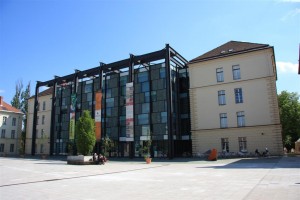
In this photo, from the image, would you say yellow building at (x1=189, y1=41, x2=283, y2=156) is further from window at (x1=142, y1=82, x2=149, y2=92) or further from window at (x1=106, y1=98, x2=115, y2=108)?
window at (x1=106, y1=98, x2=115, y2=108)

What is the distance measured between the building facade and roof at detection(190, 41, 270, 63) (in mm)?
48501

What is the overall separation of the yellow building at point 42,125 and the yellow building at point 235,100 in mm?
35330

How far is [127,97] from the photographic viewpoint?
43.2 metres

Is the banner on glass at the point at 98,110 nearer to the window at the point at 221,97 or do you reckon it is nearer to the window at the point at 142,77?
the window at the point at 142,77

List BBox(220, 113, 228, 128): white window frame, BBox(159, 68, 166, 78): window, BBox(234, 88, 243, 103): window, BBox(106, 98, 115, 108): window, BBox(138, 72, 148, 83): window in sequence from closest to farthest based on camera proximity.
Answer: BBox(234, 88, 243, 103): window < BBox(220, 113, 228, 128): white window frame < BBox(159, 68, 166, 78): window < BBox(138, 72, 148, 83): window < BBox(106, 98, 115, 108): window

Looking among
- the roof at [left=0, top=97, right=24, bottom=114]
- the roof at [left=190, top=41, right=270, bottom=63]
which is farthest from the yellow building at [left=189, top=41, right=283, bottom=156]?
the roof at [left=0, top=97, right=24, bottom=114]

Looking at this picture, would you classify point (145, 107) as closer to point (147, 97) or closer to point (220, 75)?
point (147, 97)

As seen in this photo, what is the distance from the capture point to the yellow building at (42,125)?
200 ft

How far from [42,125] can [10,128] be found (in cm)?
1068

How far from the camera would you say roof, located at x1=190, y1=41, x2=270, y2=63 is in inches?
1497

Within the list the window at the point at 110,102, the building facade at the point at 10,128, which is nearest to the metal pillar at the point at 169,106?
the window at the point at 110,102

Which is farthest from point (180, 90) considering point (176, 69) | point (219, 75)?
point (219, 75)

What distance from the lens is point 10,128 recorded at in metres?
67.7

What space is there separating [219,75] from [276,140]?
1176 centimetres
